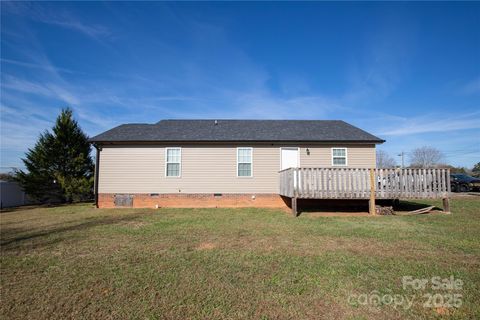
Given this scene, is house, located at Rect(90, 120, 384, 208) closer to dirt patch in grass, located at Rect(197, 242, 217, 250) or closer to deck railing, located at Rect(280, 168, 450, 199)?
deck railing, located at Rect(280, 168, 450, 199)

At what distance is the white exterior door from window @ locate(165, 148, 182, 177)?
5449 mm

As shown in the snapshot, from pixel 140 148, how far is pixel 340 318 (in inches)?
520

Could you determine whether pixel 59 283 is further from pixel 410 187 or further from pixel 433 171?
pixel 433 171

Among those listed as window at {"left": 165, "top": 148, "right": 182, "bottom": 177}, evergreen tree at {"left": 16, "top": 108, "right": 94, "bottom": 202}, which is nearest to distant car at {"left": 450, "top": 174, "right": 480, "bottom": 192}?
window at {"left": 165, "top": 148, "right": 182, "bottom": 177}

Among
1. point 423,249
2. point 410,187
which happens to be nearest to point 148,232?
point 423,249

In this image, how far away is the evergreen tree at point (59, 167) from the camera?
18781 millimetres

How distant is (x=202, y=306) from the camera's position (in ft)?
11.1

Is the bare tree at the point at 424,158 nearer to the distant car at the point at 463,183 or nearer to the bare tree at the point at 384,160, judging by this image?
the bare tree at the point at 384,160

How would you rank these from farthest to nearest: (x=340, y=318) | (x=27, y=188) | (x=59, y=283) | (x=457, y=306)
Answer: (x=27, y=188)
(x=59, y=283)
(x=457, y=306)
(x=340, y=318)

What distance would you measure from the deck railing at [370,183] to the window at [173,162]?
20.7 feet

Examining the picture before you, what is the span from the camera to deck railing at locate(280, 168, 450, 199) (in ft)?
35.1

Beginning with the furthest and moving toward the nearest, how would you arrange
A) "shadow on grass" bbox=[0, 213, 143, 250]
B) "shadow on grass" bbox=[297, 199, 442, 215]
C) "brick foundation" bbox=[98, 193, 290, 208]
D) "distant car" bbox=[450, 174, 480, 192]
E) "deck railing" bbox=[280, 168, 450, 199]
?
1. "distant car" bbox=[450, 174, 480, 192]
2. "brick foundation" bbox=[98, 193, 290, 208]
3. "shadow on grass" bbox=[297, 199, 442, 215]
4. "deck railing" bbox=[280, 168, 450, 199]
5. "shadow on grass" bbox=[0, 213, 143, 250]

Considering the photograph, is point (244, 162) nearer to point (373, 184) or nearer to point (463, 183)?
point (373, 184)

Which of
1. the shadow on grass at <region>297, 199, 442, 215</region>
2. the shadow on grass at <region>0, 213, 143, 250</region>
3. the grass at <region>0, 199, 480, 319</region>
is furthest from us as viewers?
the shadow on grass at <region>297, 199, 442, 215</region>
